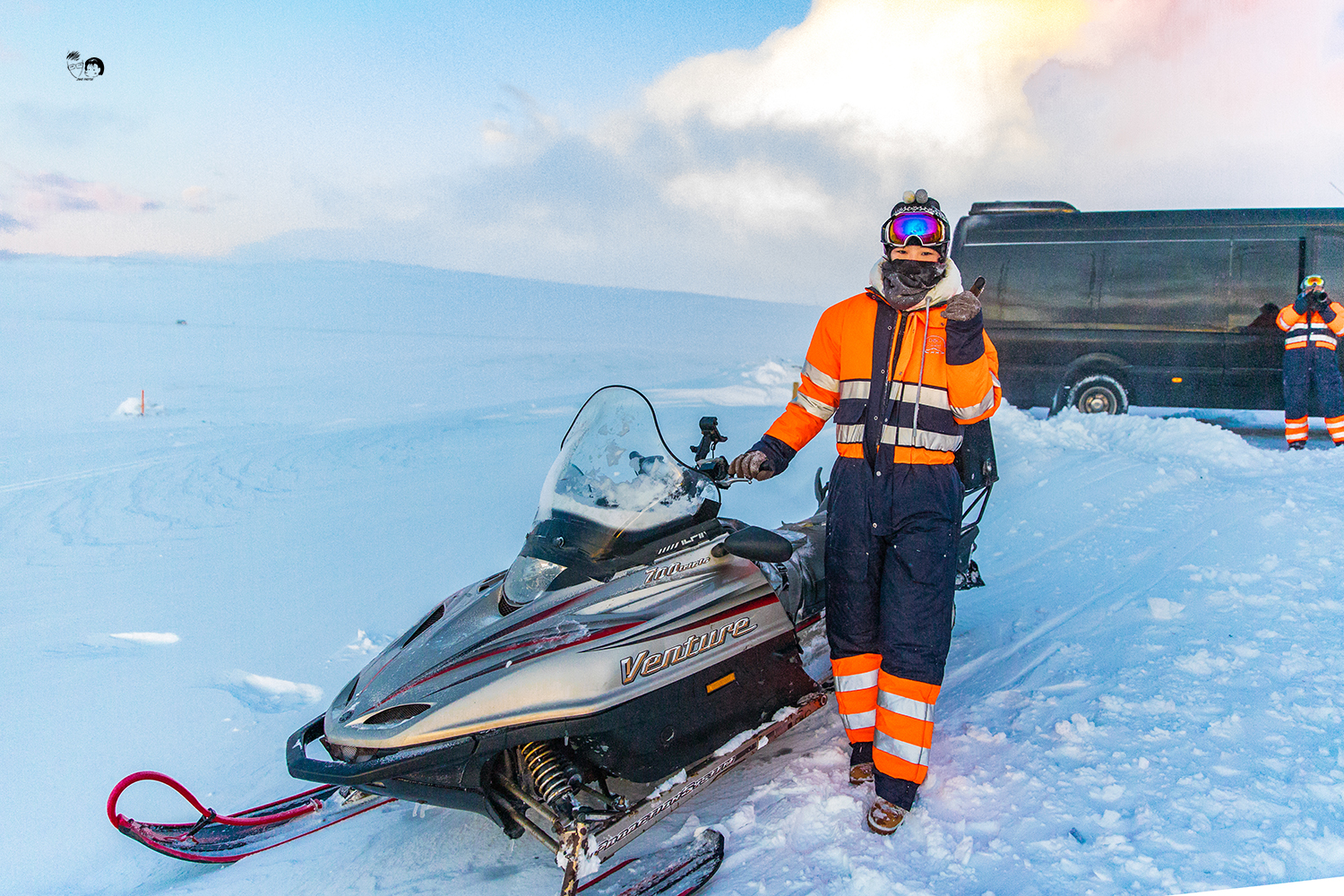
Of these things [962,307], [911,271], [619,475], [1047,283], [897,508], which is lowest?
[897,508]

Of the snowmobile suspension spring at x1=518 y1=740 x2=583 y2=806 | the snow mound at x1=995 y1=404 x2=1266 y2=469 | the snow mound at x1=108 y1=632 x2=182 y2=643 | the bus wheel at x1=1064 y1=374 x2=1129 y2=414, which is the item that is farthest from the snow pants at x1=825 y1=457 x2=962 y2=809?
the bus wheel at x1=1064 y1=374 x2=1129 y2=414

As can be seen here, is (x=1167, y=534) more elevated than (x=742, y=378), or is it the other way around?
(x=742, y=378)

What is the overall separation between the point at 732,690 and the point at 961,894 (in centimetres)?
73

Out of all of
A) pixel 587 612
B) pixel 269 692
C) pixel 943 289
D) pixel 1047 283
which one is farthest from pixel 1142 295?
pixel 269 692

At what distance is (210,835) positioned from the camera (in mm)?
2074

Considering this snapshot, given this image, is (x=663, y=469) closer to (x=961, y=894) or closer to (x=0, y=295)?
(x=961, y=894)

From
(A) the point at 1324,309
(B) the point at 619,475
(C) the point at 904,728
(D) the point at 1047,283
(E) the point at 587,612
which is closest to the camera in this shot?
(E) the point at 587,612

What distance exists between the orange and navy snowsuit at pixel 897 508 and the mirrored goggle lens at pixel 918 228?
6.9 inches

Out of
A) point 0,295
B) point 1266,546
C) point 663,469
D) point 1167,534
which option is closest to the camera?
point 663,469

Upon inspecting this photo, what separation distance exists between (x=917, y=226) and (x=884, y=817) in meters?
1.58

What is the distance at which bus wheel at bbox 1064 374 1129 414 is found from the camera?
22.0 feet

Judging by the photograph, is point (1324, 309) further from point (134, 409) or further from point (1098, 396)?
point (134, 409)

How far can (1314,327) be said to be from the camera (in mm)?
5766

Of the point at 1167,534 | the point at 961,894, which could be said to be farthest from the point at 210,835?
the point at 1167,534
